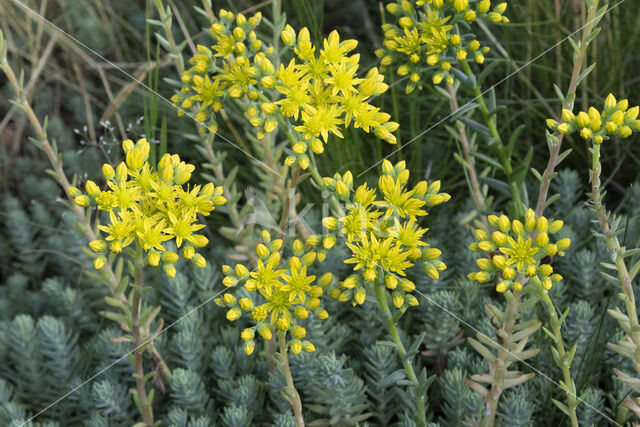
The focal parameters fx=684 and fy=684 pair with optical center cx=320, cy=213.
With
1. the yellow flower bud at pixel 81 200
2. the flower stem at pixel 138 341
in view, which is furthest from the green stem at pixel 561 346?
the yellow flower bud at pixel 81 200

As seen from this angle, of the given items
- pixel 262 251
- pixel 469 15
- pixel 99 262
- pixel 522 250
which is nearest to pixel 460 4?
pixel 469 15

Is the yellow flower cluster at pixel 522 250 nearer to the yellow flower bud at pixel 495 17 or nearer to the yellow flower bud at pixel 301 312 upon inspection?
the yellow flower bud at pixel 301 312

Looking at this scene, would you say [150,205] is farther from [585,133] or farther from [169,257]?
[585,133]

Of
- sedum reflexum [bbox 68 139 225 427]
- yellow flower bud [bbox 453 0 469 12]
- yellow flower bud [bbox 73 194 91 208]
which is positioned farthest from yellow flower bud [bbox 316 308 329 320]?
yellow flower bud [bbox 453 0 469 12]

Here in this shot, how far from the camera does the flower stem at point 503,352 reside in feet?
4.08

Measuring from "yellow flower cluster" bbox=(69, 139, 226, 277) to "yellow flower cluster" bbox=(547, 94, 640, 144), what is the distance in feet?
2.06

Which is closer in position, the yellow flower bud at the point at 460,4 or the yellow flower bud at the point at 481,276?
the yellow flower bud at the point at 481,276

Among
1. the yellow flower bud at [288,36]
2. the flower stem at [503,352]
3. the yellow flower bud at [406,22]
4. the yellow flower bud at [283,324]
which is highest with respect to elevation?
the yellow flower bud at [288,36]

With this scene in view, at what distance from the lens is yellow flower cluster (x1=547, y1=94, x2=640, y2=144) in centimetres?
119

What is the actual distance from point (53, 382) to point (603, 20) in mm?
2130

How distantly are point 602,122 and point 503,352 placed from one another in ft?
Result: 1.51

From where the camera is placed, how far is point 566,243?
114cm

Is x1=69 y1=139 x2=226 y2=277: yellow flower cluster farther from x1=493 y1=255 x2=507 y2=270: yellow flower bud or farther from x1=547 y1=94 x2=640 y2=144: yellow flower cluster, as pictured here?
x1=547 y1=94 x2=640 y2=144: yellow flower cluster

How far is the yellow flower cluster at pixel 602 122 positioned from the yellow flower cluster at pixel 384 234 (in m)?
0.26
